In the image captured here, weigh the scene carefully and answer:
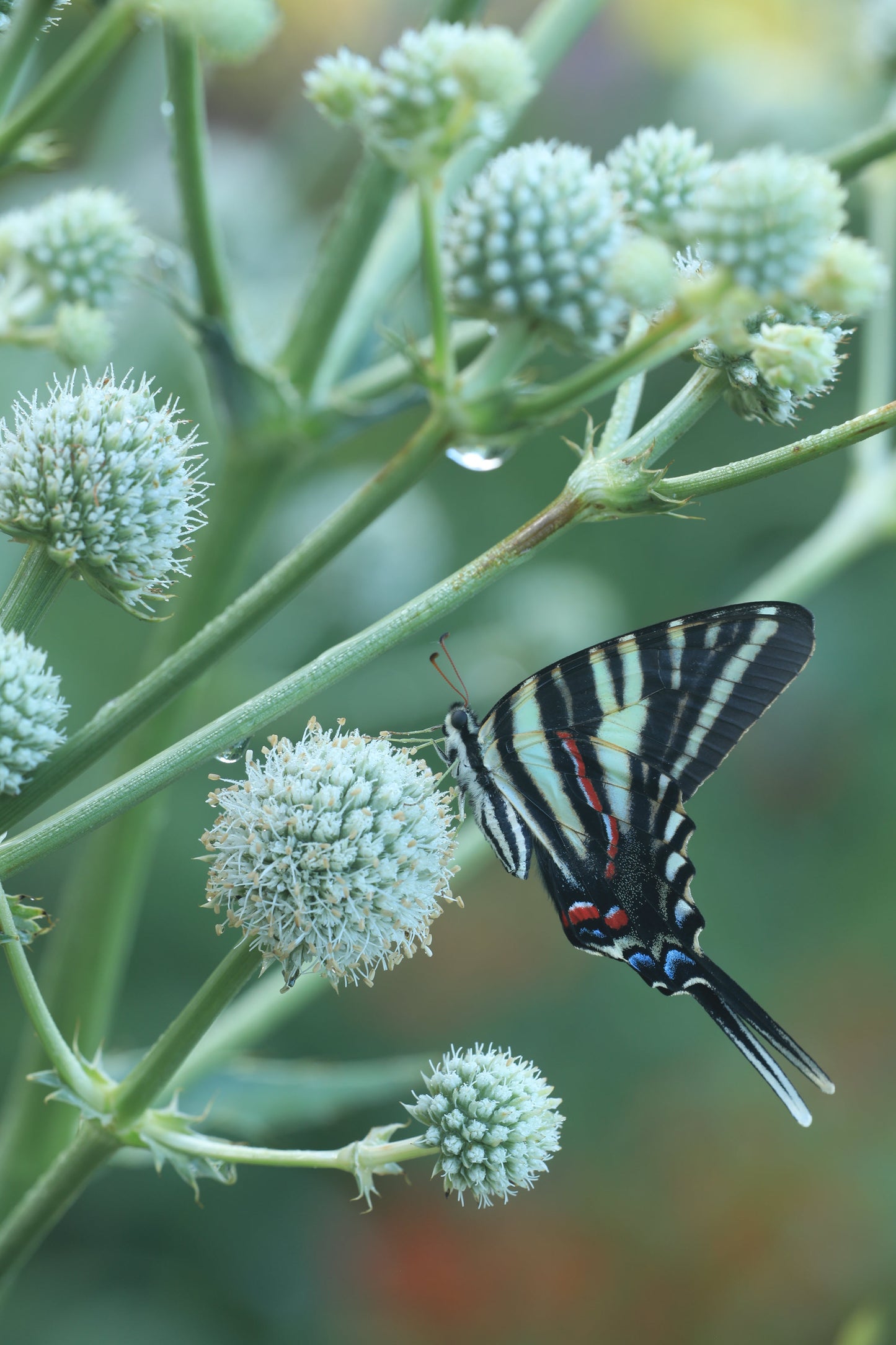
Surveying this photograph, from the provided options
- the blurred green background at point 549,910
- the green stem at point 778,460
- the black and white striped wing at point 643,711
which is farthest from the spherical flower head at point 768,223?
the blurred green background at point 549,910

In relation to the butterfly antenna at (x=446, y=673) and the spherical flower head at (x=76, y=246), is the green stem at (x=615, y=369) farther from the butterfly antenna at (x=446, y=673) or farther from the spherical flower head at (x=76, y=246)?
the spherical flower head at (x=76, y=246)

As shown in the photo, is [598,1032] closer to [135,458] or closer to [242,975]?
[242,975]

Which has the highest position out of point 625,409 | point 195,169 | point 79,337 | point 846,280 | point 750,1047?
point 195,169

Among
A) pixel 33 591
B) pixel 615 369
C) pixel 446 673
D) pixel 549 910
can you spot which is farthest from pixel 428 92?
pixel 549 910

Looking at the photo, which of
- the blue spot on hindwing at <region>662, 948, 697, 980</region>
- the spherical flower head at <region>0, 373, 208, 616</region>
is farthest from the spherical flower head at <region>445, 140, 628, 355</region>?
the blue spot on hindwing at <region>662, 948, 697, 980</region>

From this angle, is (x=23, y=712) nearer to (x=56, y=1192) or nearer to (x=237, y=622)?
(x=237, y=622)

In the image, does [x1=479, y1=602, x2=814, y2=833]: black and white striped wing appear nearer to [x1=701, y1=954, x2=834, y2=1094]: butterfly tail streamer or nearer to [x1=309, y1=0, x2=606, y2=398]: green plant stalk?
[x1=701, y1=954, x2=834, y2=1094]: butterfly tail streamer
